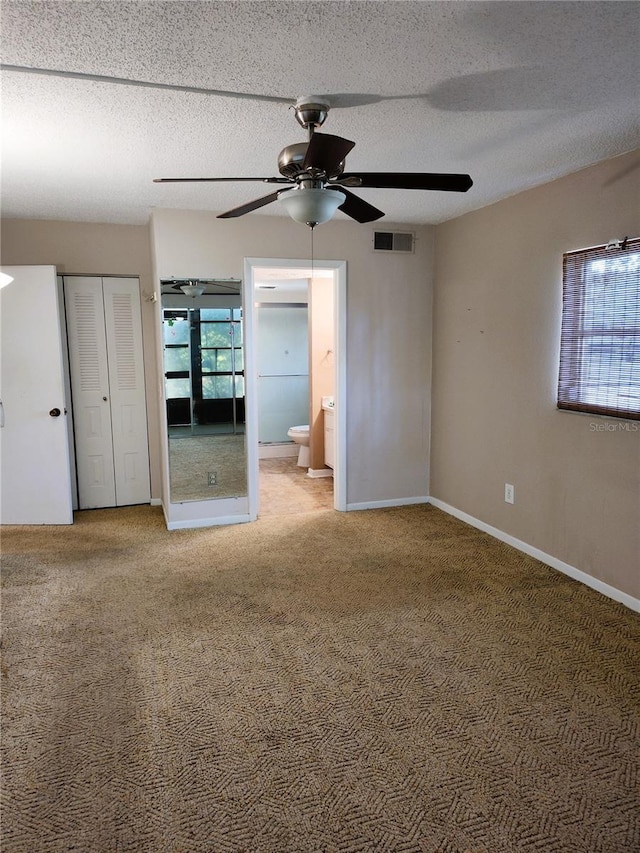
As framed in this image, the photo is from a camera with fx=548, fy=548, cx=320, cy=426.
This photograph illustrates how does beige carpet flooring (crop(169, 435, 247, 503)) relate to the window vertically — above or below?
below

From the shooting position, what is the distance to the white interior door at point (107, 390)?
4738 mm

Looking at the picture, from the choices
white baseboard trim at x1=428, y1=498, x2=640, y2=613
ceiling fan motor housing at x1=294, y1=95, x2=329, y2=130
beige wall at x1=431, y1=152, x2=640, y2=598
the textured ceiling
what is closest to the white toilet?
beige wall at x1=431, y1=152, x2=640, y2=598

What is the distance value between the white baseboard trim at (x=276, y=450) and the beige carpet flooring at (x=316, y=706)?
11.4ft

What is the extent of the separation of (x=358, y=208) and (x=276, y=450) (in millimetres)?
4962

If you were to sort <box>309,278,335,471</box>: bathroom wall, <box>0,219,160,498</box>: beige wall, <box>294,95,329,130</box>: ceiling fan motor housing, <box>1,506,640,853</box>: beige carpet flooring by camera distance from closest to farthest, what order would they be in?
<box>1,506,640,853</box>: beige carpet flooring, <box>294,95,329,130</box>: ceiling fan motor housing, <box>0,219,160,498</box>: beige wall, <box>309,278,335,471</box>: bathroom wall

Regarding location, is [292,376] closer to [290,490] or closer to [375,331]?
[290,490]

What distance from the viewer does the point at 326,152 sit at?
1.96m

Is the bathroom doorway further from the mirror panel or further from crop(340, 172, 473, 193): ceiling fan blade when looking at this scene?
crop(340, 172, 473, 193): ceiling fan blade

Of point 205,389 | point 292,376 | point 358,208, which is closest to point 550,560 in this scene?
point 358,208

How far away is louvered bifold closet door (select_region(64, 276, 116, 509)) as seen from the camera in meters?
4.71

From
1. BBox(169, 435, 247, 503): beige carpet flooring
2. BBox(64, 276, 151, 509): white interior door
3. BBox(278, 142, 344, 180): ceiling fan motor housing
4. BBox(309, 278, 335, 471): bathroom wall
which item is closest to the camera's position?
BBox(278, 142, 344, 180): ceiling fan motor housing

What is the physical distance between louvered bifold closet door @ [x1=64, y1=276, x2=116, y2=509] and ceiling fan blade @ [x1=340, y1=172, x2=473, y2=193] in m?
3.24

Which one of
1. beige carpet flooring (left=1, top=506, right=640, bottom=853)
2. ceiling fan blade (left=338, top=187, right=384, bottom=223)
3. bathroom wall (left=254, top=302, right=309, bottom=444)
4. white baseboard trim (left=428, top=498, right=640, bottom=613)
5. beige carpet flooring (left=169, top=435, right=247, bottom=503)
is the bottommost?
beige carpet flooring (left=1, top=506, right=640, bottom=853)

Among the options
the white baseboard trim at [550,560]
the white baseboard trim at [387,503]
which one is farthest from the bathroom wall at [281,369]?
the white baseboard trim at [550,560]
